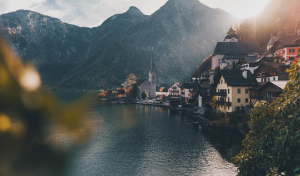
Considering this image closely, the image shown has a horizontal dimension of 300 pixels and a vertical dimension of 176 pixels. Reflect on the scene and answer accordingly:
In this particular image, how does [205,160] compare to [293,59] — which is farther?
[293,59]

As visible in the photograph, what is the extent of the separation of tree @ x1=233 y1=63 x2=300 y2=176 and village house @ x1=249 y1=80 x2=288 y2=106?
29252 mm

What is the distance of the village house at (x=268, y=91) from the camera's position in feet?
122

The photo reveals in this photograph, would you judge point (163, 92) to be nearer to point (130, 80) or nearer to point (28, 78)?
point (130, 80)

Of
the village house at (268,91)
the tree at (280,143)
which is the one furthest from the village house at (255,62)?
the tree at (280,143)

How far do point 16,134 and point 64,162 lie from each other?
2533 centimetres

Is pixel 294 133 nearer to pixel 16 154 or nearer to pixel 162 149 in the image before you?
pixel 162 149

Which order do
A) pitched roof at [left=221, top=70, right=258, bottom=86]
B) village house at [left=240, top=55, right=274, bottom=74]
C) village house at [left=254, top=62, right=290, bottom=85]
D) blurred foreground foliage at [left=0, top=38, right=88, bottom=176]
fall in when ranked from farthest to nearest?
village house at [left=240, top=55, right=274, bottom=74], pitched roof at [left=221, top=70, right=258, bottom=86], village house at [left=254, top=62, right=290, bottom=85], blurred foreground foliage at [left=0, top=38, right=88, bottom=176]

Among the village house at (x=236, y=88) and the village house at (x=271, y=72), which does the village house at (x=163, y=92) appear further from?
the village house at (x=271, y=72)

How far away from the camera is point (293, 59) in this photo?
194ft

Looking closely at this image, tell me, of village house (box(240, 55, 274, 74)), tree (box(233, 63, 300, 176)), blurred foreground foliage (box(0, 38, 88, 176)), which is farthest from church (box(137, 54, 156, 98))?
tree (box(233, 63, 300, 176))

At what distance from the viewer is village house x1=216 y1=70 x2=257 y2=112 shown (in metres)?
47.4

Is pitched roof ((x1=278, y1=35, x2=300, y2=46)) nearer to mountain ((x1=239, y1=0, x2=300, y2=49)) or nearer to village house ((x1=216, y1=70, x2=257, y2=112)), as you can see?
village house ((x1=216, y1=70, x2=257, y2=112))

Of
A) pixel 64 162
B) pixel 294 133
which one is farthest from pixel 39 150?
pixel 294 133

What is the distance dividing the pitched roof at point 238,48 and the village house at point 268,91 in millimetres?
49844
